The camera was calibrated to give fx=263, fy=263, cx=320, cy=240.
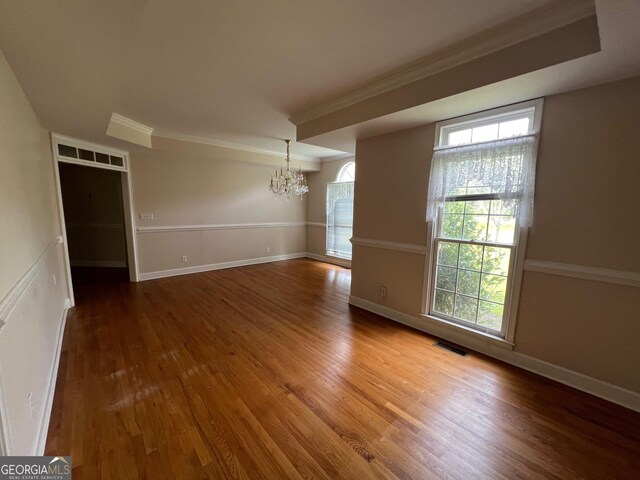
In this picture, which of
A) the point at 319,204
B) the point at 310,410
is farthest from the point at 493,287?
the point at 319,204

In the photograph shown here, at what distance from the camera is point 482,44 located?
5.98ft

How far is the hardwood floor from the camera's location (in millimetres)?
1437

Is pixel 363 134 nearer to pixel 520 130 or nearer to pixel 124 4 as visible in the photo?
pixel 520 130

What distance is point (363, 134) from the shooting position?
316 centimetres

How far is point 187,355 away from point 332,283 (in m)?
2.76

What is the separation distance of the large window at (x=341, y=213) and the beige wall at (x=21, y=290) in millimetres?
4805

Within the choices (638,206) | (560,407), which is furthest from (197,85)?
(560,407)

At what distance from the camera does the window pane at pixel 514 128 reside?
7.23 feet

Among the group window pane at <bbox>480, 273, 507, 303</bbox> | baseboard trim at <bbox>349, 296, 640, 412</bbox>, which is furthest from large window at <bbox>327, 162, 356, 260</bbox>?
window pane at <bbox>480, 273, 507, 303</bbox>

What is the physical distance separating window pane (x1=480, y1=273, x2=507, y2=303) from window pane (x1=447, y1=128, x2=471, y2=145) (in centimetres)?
132

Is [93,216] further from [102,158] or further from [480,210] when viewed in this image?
[480,210]

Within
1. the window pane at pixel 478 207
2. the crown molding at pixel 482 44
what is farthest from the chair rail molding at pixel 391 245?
the crown molding at pixel 482 44

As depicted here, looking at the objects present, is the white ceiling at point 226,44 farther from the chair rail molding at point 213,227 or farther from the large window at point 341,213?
the large window at point 341,213

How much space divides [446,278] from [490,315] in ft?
1.69
